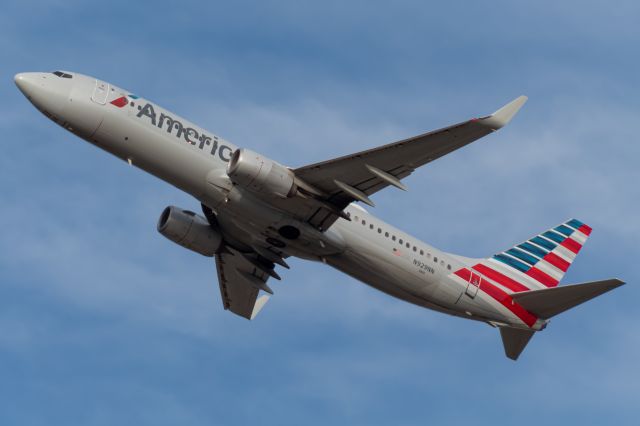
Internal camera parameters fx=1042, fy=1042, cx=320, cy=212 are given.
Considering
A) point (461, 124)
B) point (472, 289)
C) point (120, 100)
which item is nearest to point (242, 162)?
point (120, 100)

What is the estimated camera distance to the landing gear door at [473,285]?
48406 mm

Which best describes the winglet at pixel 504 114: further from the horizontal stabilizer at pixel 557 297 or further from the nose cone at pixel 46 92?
the nose cone at pixel 46 92

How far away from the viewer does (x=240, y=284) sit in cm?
5350

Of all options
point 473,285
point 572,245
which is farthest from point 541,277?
point 473,285

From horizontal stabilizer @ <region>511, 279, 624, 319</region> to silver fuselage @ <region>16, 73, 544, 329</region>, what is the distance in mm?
6635

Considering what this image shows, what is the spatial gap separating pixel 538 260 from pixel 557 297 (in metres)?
4.83

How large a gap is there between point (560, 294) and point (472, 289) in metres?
4.01

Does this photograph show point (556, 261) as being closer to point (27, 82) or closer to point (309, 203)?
point (309, 203)

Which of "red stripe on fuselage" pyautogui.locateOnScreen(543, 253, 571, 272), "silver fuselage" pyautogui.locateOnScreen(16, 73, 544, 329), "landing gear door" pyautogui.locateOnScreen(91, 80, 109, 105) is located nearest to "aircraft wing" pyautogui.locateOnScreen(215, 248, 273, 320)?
"silver fuselage" pyautogui.locateOnScreen(16, 73, 544, 329)

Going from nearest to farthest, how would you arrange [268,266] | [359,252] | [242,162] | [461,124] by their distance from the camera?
[461,124]
[242,162]
[359,252]
[268,266]

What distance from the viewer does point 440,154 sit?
4131cm

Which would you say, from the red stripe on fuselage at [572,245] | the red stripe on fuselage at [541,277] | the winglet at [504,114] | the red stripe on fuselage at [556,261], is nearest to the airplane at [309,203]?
the winglet at [504,114]

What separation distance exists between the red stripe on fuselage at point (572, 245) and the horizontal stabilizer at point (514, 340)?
5814 mm

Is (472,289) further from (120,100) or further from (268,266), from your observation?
(120,100)
